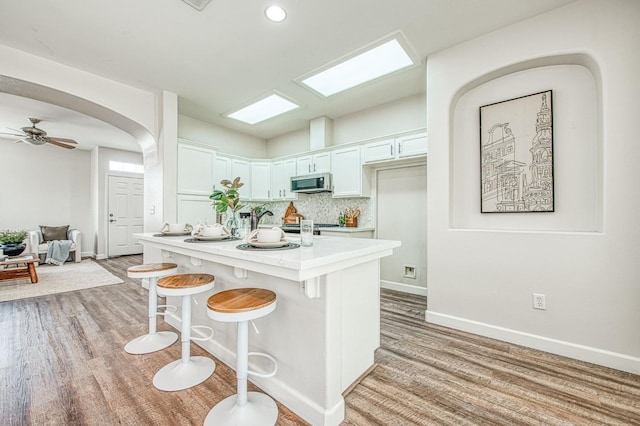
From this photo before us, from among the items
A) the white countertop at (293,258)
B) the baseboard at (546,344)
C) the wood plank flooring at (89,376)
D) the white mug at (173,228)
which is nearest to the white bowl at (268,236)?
the white countertop at (293,258)

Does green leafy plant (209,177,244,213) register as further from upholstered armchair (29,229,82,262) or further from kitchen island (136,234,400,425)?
upholstered armchair (29,229,82,262)

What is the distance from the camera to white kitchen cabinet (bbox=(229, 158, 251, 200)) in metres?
4.87

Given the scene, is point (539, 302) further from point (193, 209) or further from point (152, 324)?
point (193, 209)

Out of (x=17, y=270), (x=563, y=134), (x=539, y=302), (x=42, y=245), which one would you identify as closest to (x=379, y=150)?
(x=563, y=134)

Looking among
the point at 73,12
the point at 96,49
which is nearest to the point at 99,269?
the point at 96,49

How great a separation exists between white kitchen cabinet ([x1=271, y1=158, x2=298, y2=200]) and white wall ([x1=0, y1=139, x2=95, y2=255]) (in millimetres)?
5507

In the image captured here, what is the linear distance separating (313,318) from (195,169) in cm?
354

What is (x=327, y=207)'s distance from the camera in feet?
15.5

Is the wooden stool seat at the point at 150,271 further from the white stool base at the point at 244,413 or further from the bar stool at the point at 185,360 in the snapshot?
the white stool base at the point at 244,413

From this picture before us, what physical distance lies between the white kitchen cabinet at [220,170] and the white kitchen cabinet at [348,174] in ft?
6.21

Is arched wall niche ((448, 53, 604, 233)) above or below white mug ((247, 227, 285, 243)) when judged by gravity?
above

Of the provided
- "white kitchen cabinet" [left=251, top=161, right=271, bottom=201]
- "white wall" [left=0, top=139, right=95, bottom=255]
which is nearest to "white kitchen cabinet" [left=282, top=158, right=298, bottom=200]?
"white kitchen cabinet" [left=251, top=161, right=271, bottom=201]

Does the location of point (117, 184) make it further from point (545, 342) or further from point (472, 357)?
point (545, 342)

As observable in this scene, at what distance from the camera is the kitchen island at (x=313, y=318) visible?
1.34 metres
